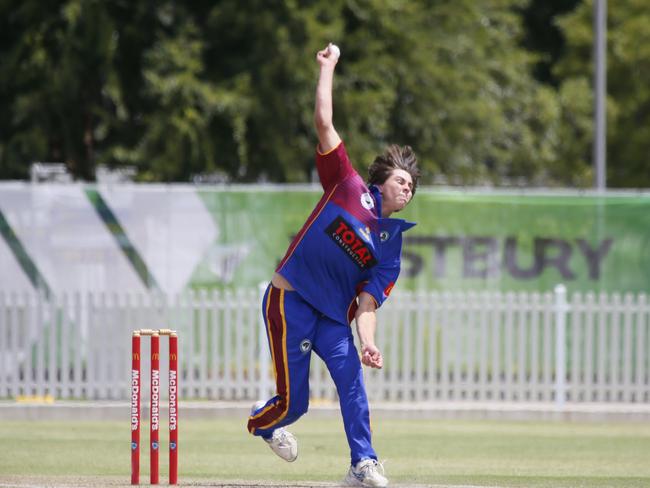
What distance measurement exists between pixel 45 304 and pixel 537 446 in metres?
5.48

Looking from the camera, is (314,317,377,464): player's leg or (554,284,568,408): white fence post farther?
(554,284,568,408): white fence post

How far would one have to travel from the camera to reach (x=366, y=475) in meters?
7.42

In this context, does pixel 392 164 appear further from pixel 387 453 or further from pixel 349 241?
pixel 387 453

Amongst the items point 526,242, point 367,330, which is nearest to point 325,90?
point 367,330

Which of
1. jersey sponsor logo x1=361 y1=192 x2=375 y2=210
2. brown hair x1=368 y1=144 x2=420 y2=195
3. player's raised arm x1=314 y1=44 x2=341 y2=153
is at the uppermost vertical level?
player's raised arm x1=314 y1=44 x2=341 y2=153

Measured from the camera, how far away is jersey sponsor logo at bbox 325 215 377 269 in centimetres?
745

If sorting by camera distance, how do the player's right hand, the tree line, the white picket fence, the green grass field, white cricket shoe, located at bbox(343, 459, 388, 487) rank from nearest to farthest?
1. the player's right hand
2. white cricket shoe, located at bbox(343, 459, 388, 487)
3. the green grass field
4. the white picket fence
5. the tree line

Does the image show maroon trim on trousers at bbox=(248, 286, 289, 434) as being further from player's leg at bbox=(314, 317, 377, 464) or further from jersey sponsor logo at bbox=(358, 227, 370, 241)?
jersey sponsor logo at bbox=(358, 227, 370, 241)

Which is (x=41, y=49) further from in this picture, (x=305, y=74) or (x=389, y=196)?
(x=389, y=196)

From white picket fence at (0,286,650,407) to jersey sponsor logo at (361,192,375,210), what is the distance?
691 cm

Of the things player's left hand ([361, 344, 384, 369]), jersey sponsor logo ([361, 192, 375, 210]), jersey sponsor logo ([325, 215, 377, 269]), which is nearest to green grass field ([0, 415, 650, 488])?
player's left hand ([361, 344, 384, 369])

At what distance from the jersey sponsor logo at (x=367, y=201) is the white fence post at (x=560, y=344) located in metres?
7.45

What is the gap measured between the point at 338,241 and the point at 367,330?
509mm

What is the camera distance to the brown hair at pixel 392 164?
25.1ft
